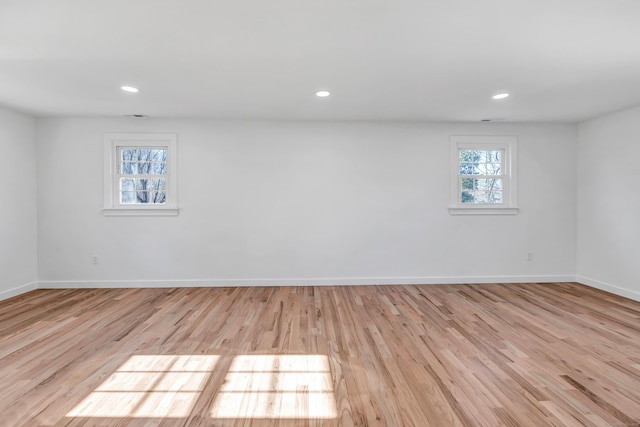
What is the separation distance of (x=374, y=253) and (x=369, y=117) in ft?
6.54

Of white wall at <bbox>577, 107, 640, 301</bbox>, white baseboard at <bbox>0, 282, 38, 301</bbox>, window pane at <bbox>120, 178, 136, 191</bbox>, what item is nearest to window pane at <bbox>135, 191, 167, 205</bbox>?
window pane at <bbox>120, 178, 136, 191</bbox>

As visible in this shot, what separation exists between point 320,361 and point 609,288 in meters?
4.46

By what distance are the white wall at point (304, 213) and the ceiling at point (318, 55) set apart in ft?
2.03

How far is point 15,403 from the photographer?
6.02 feet

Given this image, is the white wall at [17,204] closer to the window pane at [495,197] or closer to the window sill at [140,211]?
the window sill at [140,211]

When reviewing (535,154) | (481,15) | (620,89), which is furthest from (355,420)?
(535,154)

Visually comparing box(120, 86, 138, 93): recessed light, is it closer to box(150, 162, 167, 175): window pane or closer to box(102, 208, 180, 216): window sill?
box(150, 162, 167, 175): window pane

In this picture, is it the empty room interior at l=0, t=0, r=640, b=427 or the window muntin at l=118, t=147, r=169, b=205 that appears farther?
the window muntin at l=118, t=147, r=169, b=205

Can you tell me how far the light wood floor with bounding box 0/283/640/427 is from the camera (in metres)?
1.76

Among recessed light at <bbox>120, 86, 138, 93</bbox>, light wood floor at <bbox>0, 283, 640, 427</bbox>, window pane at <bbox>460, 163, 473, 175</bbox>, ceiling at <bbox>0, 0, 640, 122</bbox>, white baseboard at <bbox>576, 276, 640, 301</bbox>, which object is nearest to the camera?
light wood floor at <bbox>0, 283, 640, 427</bbox>

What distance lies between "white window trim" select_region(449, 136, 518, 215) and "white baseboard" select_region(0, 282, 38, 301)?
20.2ft

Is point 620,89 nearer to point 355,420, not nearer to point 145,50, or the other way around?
point 355,420

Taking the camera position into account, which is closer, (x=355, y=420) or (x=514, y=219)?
(x=355, y=420)

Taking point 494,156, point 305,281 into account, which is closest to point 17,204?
point 305,281
